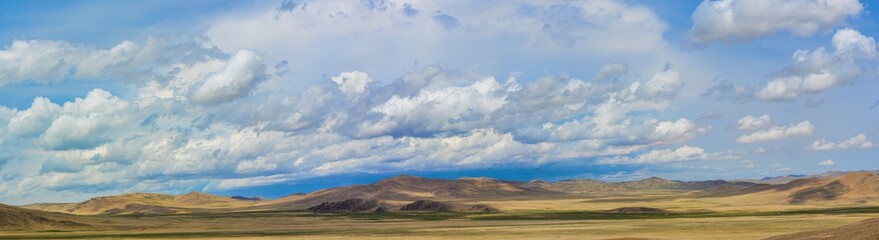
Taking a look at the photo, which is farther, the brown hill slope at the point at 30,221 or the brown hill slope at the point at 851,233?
the brown hill slope at the point at 30,221

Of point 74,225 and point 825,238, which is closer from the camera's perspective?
point 825,238

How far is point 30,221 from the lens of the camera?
144 metres

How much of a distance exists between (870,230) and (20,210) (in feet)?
450

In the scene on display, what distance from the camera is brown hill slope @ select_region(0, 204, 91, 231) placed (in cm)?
13875

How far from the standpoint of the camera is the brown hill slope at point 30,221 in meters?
139

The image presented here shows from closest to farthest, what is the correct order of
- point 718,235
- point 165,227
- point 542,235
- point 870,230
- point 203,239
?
1. point 870,230
2. point 718,235
3. point 542,235
4. point 203,239
5. point 165,227

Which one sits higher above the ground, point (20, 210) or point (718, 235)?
point (20, 210)

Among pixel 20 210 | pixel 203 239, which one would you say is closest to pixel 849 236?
pixel 203 239

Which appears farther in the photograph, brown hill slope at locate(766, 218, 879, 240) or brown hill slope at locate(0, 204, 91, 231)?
brown hill slope at locate(0, 204, 91, 231)

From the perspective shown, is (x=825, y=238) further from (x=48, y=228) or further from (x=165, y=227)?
(x=48, y=228)

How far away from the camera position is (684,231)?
92.4 meters

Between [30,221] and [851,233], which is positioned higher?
[30,221]

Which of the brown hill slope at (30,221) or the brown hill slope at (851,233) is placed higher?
the brown hill slope at (30,221)

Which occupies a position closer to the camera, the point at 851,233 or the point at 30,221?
the point at 851,233
